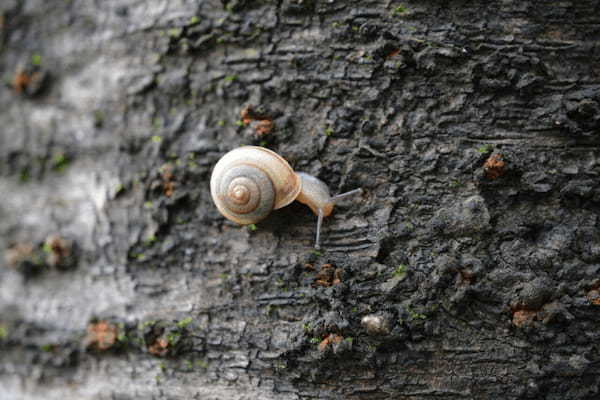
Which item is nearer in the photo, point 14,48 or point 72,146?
point 72,146

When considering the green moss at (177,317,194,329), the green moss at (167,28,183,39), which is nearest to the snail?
the green moss at (177,317,194,329)

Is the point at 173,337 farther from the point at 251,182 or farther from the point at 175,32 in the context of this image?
the point at 175,32

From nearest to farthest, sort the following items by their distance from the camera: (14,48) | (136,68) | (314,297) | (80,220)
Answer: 1. (314,297)
2. (136,68)
3. (80,220)
4. (14,48)

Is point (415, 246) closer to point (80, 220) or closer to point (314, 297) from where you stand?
point (314, 297)

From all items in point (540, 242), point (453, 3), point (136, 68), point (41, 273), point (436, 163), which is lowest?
point (41, 273)

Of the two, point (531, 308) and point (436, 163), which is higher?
point (436, 163)

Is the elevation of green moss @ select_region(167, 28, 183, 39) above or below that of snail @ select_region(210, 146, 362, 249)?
above

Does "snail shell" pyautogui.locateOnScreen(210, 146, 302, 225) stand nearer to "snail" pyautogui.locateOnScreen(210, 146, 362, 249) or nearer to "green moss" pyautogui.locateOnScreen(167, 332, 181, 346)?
"snail" pyautogui.locateOnScreen(210, 146, 362, 249)

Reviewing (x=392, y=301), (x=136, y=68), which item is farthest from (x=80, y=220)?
(x=392, y=301)
